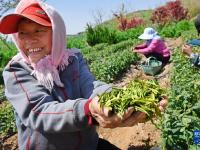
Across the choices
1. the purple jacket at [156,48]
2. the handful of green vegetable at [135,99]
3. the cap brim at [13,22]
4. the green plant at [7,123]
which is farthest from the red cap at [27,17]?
the purple jacket at [156,48]

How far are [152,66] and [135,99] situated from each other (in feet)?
24.1

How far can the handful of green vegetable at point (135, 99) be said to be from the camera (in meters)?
1.87

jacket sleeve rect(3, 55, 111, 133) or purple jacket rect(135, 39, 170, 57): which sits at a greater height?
jacket sleeve rect(3, 55, 111, 133)

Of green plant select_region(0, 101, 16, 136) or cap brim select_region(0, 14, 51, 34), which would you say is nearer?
cap brim select_region(0, 14, 51, 34)

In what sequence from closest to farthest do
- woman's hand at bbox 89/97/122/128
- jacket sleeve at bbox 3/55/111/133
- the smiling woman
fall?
woman's hand at bbox 89/97/122/128 < jacket sleeve at bbox 3/55/111/133 < the smiling woman

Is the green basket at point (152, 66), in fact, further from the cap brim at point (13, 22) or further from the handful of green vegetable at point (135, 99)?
the handful of green vegetable at point (135, 99)

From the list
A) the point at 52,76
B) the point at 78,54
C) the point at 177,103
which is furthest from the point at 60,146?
the point at 177,103

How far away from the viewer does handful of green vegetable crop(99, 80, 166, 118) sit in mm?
1867

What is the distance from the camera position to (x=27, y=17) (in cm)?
227

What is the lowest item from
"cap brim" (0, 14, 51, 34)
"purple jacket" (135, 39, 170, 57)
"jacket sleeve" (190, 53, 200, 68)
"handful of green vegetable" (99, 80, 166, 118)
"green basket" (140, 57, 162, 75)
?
"green basket" (140, 57, 162, 75)

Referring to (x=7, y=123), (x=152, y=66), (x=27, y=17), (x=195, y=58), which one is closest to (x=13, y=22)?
(x=27, y=17)

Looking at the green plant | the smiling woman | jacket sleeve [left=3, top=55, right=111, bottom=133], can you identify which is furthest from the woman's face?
the green plant

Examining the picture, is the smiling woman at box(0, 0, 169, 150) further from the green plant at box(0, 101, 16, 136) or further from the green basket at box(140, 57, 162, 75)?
the green basket at box(140, 57, 162, 75)

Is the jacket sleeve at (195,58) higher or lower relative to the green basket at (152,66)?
higher
